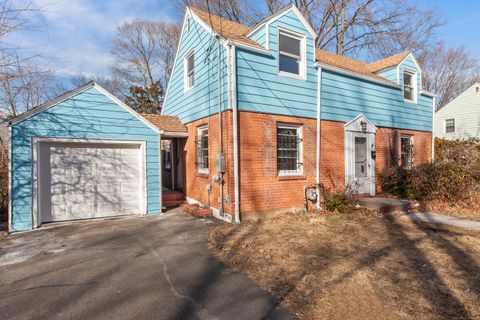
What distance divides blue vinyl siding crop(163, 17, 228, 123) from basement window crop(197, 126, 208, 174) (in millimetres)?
512

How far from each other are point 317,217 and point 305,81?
13.9 feet

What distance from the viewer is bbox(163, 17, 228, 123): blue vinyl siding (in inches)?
306

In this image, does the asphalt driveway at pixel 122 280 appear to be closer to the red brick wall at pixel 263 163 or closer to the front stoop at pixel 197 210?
the front stoop at pixel 197 210

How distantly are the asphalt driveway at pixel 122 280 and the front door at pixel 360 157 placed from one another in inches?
234

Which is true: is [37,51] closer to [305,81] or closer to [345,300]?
[305,81]

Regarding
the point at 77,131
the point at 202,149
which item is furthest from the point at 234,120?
the point at 77,131

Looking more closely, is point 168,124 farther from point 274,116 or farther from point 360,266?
point 360,266

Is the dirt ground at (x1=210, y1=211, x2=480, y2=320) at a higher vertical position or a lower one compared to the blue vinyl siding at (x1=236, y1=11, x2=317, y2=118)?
lower

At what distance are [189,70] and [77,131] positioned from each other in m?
4.57

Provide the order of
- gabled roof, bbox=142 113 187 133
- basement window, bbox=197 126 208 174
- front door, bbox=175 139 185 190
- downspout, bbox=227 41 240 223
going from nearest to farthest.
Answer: downspout, bbox=227 41 240 223 → basement window, bbox=197 126 208 174 → gabled roof, bbox=142 113 187 133 → front door, bbox=175 139 185 190

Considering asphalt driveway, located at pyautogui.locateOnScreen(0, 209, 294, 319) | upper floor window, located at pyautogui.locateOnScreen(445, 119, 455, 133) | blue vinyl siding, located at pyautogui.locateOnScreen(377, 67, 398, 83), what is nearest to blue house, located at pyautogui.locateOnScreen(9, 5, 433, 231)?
blue vinyl siding, located at pyautogui.locateOnScreen(377, 67, 398, 83)

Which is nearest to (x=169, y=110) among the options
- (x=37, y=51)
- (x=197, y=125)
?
(x=197, y=125)

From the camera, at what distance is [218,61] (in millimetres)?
7457

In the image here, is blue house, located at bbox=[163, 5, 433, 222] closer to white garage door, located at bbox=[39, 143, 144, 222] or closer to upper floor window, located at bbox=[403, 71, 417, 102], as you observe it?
upper floor window, located at bbox=[403, 71, 417, 102]
